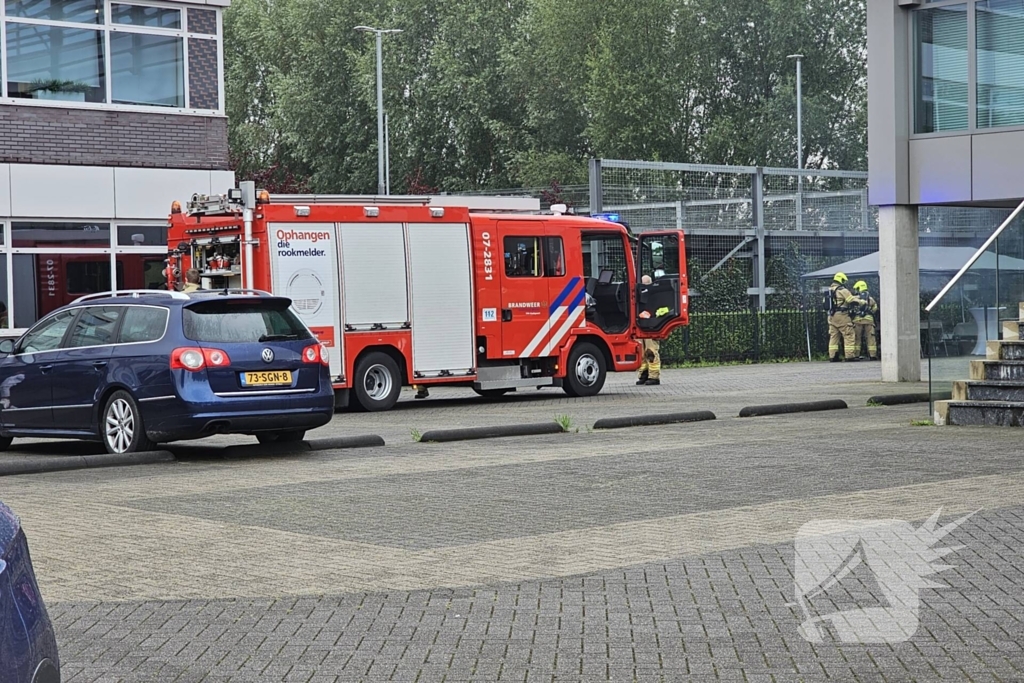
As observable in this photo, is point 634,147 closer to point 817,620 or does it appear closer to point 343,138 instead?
point 343,138

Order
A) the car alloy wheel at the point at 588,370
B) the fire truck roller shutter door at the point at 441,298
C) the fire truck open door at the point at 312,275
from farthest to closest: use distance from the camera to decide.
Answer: the car alloy wheel at the point at 588,370 < the fire truck roller shutter door at the point at 441,298 < the fire truck open door at the point at 312,275

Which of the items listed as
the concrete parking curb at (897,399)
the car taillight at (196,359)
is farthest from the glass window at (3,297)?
the concrete parking curb at (897,399)

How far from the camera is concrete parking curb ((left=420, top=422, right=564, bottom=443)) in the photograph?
16.6 metres

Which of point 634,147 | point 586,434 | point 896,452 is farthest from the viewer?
point 634,147

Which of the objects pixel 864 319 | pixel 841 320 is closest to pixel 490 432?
pixel 841 320

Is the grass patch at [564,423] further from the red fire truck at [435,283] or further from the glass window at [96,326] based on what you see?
the glass window at [96,326]

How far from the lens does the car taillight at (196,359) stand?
14445 millimetres

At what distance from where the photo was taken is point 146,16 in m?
27.1

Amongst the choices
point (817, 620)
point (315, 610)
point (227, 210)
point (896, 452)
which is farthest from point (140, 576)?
point (227, 210)

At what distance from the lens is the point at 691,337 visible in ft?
114

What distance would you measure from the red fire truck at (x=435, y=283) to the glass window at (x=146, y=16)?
18.8 ft

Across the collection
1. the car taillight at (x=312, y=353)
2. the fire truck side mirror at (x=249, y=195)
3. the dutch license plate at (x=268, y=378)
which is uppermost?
the fire truck side mirror at (x=249, y=195)

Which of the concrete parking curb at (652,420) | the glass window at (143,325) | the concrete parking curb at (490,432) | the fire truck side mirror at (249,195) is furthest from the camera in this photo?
the fire truck side mirror at (249,195)

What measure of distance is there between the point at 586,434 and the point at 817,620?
400 inches
